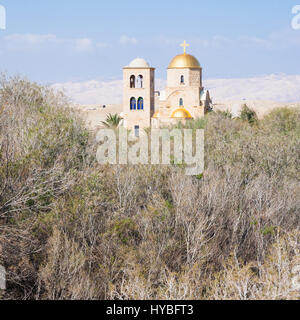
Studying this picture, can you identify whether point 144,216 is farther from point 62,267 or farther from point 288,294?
point 288,294

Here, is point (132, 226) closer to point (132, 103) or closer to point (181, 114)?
point (181, 114)

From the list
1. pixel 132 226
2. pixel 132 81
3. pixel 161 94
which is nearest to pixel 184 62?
pixel 161 94

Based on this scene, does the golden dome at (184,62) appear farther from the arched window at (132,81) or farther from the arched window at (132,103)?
the arched window at (132,103)

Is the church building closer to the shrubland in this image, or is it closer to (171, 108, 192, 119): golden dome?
(171, 108, 192, 119): golden dome

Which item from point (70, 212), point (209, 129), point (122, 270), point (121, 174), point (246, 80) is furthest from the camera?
point (246, 80)

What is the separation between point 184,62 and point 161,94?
308cm

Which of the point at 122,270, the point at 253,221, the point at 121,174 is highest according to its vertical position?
the point at 121,174

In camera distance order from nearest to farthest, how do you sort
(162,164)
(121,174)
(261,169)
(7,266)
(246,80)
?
(7,266) < (121,174) < (162,164) < (261,169) < (246,80)

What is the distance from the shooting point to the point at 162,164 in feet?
54.8

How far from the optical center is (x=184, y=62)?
3934cm

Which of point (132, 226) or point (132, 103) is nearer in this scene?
point (132, 226)

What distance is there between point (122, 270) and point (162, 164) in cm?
598

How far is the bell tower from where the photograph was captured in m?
38.3

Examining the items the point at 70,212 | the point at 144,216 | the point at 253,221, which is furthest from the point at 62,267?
the point at 253,221
